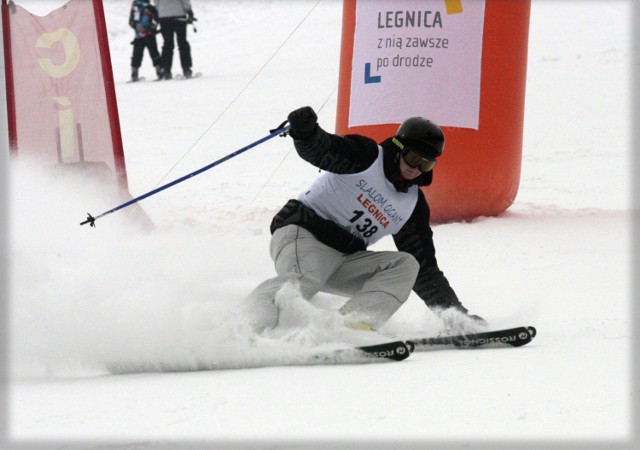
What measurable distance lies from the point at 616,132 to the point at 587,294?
5.27 metres

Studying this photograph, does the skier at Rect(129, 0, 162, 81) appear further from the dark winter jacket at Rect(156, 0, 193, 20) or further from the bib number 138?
the bib number 138

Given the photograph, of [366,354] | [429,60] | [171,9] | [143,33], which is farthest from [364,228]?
[143,33]

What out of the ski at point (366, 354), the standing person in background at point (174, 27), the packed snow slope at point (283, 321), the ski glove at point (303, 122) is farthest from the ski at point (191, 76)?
the ski at point (366, 354)

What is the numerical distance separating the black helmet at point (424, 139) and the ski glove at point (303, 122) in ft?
1.50

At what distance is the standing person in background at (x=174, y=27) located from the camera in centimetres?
1406

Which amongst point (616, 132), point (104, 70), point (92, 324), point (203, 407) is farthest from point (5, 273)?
point (616, 132)

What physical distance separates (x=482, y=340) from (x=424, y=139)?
90 cm

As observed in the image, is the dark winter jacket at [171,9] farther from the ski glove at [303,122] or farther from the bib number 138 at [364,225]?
the ski glove at [303,122]

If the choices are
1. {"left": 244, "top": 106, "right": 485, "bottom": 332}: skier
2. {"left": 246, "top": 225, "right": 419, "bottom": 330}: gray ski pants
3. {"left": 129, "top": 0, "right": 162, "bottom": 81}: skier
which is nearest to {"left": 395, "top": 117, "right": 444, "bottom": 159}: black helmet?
{"left": 244, "top": 106, "right": 485, "bottom": 332}: skier

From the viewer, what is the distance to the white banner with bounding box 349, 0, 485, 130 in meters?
6.76

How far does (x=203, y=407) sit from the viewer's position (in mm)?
2928

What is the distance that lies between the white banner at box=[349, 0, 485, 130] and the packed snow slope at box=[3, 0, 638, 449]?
921 mm

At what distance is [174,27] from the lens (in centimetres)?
1410

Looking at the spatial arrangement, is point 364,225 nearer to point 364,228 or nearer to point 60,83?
point 364,228
